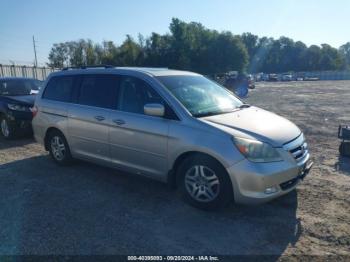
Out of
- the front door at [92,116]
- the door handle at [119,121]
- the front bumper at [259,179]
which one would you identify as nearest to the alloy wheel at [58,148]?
the front door at [92,116]

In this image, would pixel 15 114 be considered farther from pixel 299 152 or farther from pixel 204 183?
pixel 299 152

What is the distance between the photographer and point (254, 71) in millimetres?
117688

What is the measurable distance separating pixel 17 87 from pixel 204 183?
25.7 feet

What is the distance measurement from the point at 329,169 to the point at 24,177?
535 cm

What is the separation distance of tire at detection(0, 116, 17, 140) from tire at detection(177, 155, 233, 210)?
20.3 feet

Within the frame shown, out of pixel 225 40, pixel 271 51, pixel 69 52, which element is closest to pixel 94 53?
pixel 69 52

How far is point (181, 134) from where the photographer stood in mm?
4473

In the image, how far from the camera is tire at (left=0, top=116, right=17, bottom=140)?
9.04 meters

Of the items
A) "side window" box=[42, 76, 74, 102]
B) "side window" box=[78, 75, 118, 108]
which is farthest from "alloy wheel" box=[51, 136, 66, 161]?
"side window" box=[78, 75, 118, 108]

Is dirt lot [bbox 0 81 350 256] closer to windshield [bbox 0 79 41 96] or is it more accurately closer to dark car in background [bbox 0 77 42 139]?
dark car in background [bbox 0 77 42 139]

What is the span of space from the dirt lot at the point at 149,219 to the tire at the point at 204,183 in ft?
0.50

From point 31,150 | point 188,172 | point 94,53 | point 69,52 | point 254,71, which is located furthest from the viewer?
point 254,71

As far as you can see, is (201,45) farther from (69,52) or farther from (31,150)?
(31,150)

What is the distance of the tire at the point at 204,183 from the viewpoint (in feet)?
13.9
